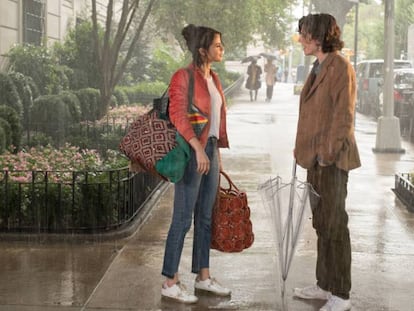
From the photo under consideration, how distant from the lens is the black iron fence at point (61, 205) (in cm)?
709

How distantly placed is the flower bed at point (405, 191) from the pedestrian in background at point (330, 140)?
145 inches

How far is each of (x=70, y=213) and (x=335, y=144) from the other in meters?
3.03

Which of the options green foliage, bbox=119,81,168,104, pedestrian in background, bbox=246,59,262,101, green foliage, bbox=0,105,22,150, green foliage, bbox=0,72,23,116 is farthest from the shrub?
pedestrian in background, bbox=246,59,262,101

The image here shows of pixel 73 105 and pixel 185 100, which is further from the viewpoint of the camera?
pixel 73 105

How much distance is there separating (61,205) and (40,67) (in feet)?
17.7

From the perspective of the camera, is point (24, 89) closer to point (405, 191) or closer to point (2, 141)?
point (2, 141)

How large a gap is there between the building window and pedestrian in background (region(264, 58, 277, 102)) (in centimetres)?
348

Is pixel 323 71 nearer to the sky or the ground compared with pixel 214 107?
nearer to the sky

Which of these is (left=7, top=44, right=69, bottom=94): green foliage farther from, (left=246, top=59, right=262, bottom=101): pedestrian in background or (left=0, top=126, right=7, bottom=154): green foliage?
(left=0, top=126, right=7, bottom=154): green foliage

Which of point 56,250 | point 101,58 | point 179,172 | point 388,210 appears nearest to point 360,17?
point 101,58

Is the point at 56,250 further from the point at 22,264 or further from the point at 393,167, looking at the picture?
the point at 393,167

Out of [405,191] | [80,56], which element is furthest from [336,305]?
[80,56]

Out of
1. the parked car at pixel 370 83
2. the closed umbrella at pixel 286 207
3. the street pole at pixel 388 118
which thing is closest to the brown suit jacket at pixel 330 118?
A: the closed umbrella at pixel 286 207

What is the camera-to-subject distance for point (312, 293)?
541cm
